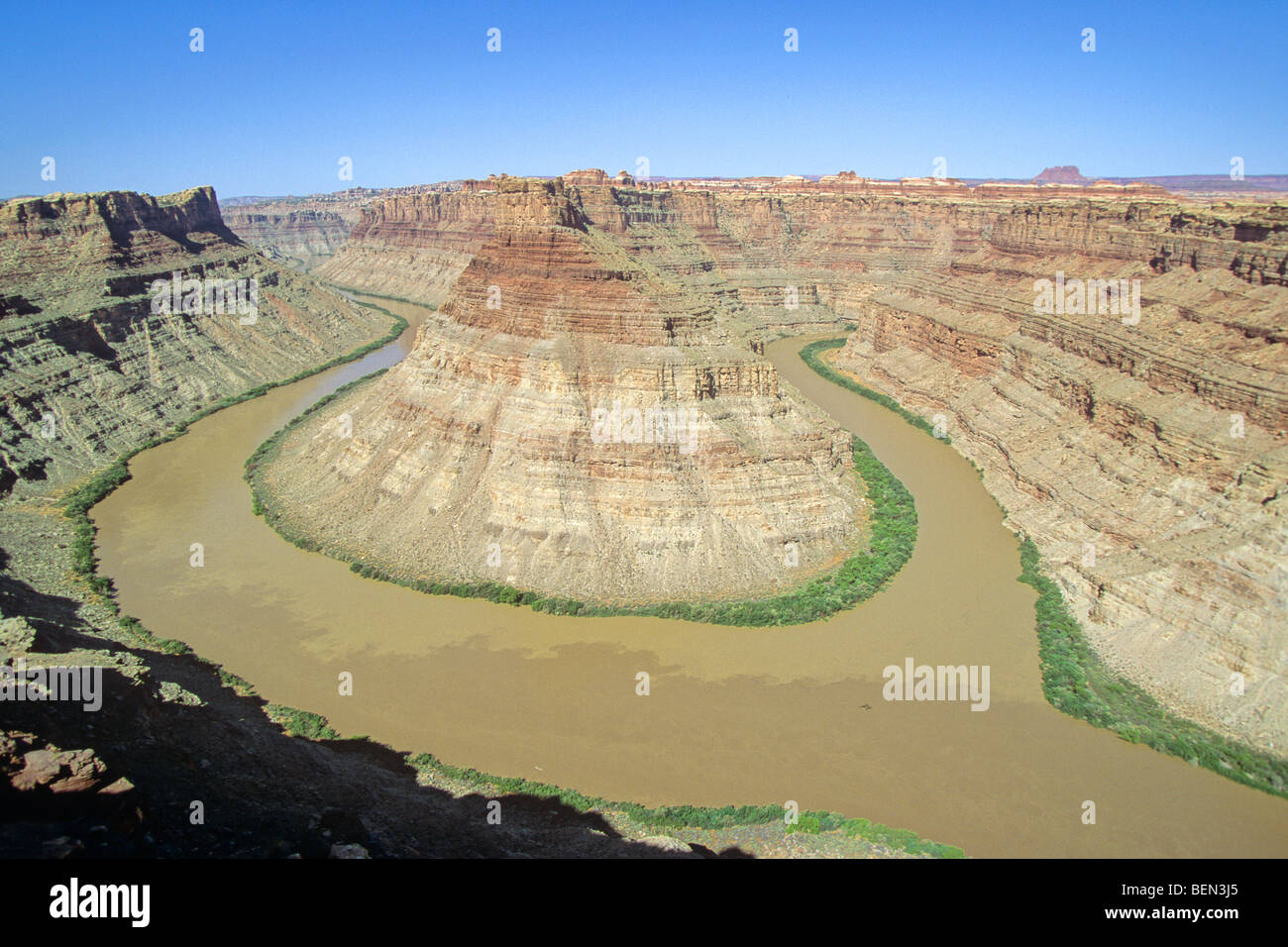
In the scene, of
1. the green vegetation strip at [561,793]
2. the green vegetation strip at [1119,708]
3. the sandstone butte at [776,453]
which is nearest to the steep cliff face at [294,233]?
the sandstone butte at [776,453]

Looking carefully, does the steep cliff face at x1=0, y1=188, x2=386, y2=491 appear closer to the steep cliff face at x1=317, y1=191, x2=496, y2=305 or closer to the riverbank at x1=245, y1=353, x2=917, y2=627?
the riverbank at x1=245, y1=353, x2=917, y2=627

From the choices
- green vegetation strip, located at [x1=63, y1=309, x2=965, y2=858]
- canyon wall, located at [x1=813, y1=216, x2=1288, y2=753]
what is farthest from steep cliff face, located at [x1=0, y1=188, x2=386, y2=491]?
canyon wall, located at [x1=813, y1=216, x2=1288, y2=753]

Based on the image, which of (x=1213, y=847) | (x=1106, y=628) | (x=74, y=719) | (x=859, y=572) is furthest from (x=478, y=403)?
(x=1213, y=847)

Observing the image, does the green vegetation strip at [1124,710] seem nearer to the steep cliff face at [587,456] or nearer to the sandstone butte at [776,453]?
the sandstone butte at [776,453]

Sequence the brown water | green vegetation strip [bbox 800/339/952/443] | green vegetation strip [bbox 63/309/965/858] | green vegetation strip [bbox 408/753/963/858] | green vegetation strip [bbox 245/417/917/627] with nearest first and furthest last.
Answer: green vegetation strip [bbox 408/753/963/858] → green vegetation strip [bbox 63/309/965/858] → the brown water → green vegetation strip [bbox 245/417/917/627] → green vegetation strip [bbox 800/339/952/443]

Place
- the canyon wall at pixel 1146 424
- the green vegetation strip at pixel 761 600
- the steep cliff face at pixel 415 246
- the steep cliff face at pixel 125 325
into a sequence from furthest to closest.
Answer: the steep cliff face at pixel 415 246 → the steep cliff face at pixel 125 325 → the green vegetation strip at pixel 761 600 → the canyon wall at pixel 1146 424

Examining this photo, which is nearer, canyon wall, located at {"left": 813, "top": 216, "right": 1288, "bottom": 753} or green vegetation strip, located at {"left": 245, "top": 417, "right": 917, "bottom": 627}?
canyon wall, located at {"left": 813, "top": 216, "right": 1288, "bottom": 753}

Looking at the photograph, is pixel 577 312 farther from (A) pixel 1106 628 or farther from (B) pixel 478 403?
(A) pixel 1106 628
